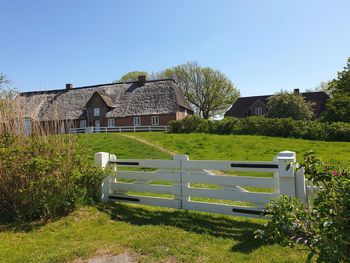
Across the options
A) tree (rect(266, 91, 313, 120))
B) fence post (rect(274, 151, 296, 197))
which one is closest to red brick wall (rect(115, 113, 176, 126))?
tree (rect(266, 91, 313, 120))

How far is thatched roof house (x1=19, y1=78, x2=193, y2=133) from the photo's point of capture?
4497 centimetres

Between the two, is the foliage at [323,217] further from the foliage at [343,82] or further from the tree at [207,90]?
the tree at [207,90]

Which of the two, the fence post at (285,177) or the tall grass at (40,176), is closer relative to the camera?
the fence post at (285,177)

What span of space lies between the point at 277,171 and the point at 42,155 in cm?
483

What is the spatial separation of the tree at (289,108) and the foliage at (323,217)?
114 ft

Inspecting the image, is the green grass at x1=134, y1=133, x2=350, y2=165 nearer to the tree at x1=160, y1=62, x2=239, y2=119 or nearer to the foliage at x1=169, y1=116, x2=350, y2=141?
the foliage at x1=169, y1=116, x2=350, y2=141

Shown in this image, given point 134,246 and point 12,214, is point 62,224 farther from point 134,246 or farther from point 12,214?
point 134,246

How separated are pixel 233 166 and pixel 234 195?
1.78 feet

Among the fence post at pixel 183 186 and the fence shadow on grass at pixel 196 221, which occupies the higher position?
the fence post at pixel 183 186

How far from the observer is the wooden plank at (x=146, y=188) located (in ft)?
23.4

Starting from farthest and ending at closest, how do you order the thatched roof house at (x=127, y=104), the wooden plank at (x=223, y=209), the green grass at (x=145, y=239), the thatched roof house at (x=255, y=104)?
the thatched roof house at (x=255, y=104), the thatched roof house at (x=127, y=104), the wooden plank at (x=223, y=209), the green grass at (x=145, y=239)

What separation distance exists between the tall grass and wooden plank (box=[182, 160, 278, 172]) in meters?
2.17

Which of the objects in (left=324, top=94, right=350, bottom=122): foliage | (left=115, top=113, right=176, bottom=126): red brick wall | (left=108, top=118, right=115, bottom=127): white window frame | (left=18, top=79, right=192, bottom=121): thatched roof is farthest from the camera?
(left=108, top=118, right=115, bottom=127): white window frame

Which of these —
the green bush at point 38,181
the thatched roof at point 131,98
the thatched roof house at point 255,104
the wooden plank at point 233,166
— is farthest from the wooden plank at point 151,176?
the thatched roof house at point 255,104
